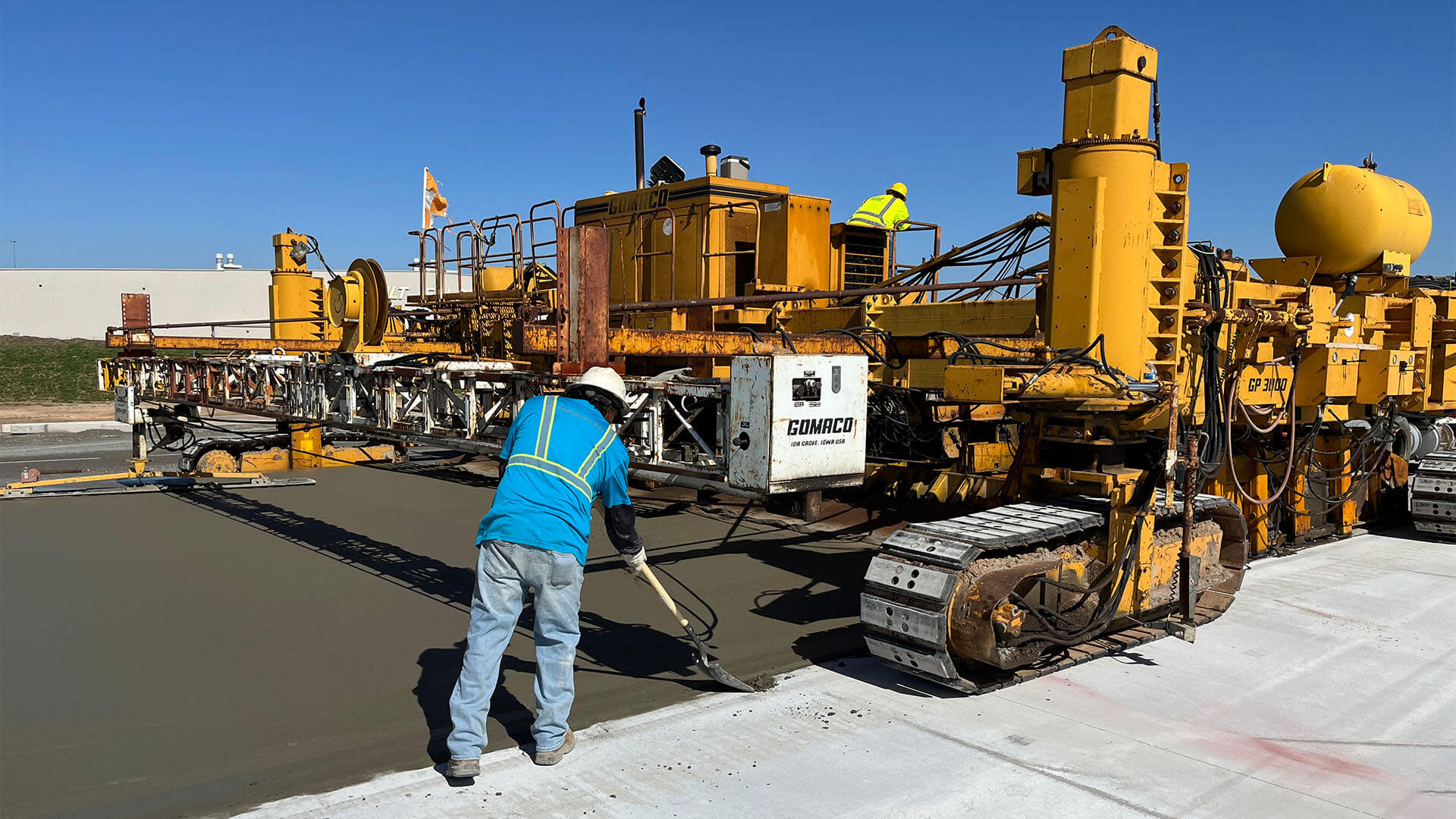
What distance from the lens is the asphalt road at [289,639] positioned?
185 inches

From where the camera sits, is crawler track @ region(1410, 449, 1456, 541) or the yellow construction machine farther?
crawler track @ region(1410, 449, 1456, 541)

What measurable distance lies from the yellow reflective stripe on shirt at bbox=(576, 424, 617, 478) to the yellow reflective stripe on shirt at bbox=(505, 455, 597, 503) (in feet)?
0.13

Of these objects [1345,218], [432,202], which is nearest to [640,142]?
[432,202]

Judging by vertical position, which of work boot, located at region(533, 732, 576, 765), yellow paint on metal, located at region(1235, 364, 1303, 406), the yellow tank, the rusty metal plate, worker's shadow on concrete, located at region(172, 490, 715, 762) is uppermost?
the yellow tank

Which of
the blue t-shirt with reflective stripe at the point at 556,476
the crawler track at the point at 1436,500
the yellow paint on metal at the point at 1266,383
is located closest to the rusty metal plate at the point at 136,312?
the blue t-shirt with reflective stripe at the point at 556,476

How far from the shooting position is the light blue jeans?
4.54 metres

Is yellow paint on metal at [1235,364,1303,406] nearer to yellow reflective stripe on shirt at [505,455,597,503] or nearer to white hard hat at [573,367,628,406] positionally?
white hard hat at [573,367,628,406]

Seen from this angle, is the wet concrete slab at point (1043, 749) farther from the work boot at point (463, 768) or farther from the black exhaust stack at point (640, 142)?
the black exhaust stack at point (640, 142)

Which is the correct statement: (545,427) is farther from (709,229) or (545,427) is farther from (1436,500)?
(1436,500)

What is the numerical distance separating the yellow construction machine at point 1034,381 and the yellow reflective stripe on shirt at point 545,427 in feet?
1.67

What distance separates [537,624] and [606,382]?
49.3 inches

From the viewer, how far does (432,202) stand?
15.9 meters

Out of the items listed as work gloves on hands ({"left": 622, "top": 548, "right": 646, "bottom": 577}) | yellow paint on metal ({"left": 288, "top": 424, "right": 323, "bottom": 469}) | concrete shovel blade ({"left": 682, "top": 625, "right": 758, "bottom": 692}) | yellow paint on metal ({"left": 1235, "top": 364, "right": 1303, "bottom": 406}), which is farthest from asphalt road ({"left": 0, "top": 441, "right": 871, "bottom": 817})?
yellow paint on metal ({"left": 288, "top": 424, "right": 323, "bottom": 469})

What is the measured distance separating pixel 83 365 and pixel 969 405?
113ft
